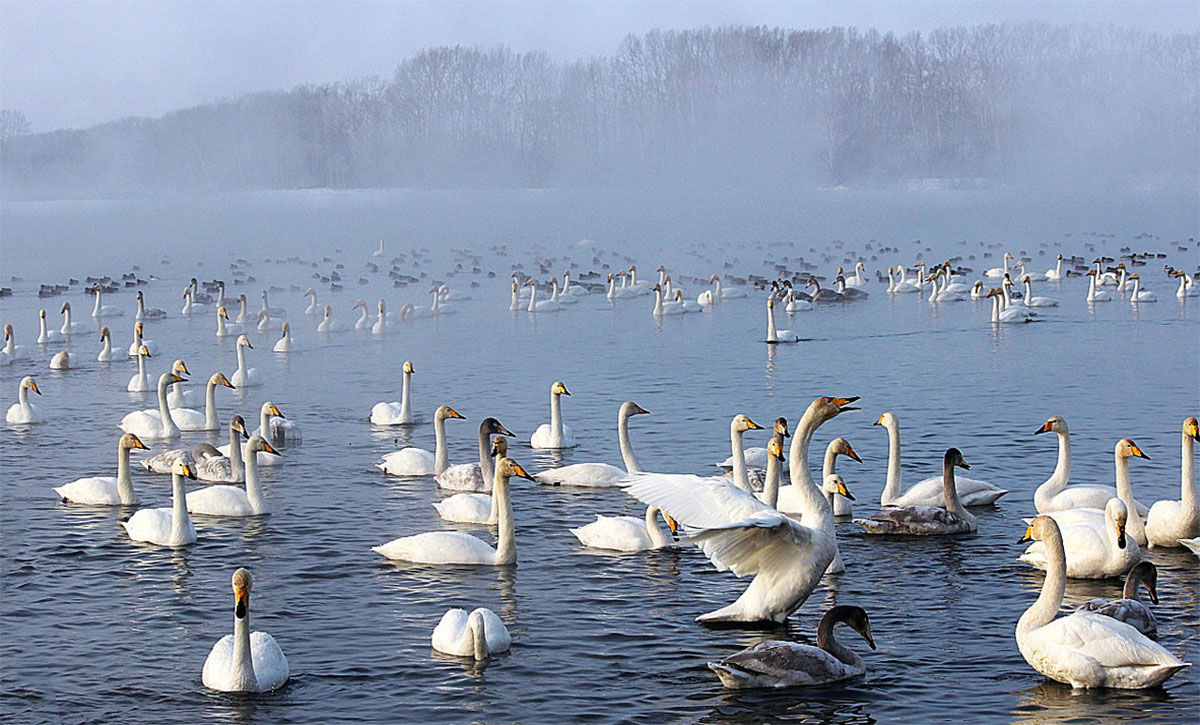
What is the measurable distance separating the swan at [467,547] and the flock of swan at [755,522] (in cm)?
1

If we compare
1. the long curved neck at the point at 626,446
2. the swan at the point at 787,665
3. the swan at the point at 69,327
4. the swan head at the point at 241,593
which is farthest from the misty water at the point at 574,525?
the swan at the point at 69,327

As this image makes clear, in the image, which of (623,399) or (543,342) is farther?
(543,342)

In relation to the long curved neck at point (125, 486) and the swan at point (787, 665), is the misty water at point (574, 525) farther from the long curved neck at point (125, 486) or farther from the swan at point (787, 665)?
the long curved neck at point (125, 486)

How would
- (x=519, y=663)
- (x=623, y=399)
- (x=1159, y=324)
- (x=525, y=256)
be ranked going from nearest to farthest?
(x=519, y=663), (x=623, y=399), (x=1159, y=324), (x=525, y=256)

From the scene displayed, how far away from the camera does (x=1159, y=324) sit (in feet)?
99.6

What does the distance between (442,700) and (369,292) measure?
3587 cm

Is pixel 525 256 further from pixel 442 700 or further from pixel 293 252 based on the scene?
pixel 442 700

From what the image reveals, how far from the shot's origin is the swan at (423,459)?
51.3ft

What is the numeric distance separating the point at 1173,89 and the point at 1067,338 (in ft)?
461

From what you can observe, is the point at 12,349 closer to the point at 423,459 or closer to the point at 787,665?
the point at 423,459

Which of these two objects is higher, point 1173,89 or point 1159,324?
point 1173,89

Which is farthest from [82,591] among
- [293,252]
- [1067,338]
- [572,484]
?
[293,252]

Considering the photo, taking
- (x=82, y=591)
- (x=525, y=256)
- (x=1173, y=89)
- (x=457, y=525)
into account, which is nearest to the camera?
(x=82, y=591)

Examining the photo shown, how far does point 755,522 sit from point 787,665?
0.92m
